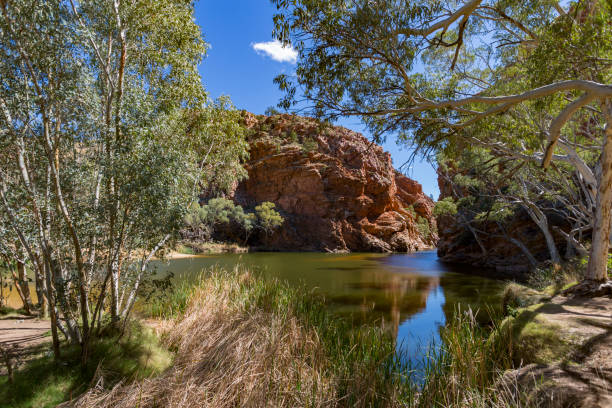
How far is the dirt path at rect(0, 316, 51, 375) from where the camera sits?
3.72m

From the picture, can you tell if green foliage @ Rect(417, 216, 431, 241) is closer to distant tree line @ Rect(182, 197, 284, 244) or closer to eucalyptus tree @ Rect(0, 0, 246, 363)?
distant tree line @ Rect(182, 197, 284, 244)

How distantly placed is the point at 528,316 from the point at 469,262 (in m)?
21.8

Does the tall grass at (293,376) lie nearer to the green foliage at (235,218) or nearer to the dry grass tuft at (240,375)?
the dry grass tuft at (240,375)

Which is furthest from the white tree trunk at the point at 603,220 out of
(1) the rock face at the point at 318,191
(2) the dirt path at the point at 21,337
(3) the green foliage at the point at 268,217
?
(1) the rock face at the point at 318,191

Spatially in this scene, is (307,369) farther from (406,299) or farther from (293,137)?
(293,137)

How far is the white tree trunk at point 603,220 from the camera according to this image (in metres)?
5.43

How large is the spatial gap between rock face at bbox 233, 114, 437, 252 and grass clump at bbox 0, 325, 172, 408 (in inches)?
1291

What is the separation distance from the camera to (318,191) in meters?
39.0

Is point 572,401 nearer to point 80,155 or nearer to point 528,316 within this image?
point 528,316

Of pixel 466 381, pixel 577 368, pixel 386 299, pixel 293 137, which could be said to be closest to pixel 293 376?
pixel 466 381

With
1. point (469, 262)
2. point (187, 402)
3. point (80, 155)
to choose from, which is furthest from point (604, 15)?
point (469, 262)

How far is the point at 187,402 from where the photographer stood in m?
2.79

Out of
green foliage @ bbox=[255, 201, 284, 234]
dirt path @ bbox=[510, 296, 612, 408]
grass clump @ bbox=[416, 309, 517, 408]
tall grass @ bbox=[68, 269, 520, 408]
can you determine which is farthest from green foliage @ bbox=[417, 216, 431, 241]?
grass clump @ bbox=[416, 309, 517, 408]

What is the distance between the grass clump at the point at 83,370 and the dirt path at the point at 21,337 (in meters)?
0.32
